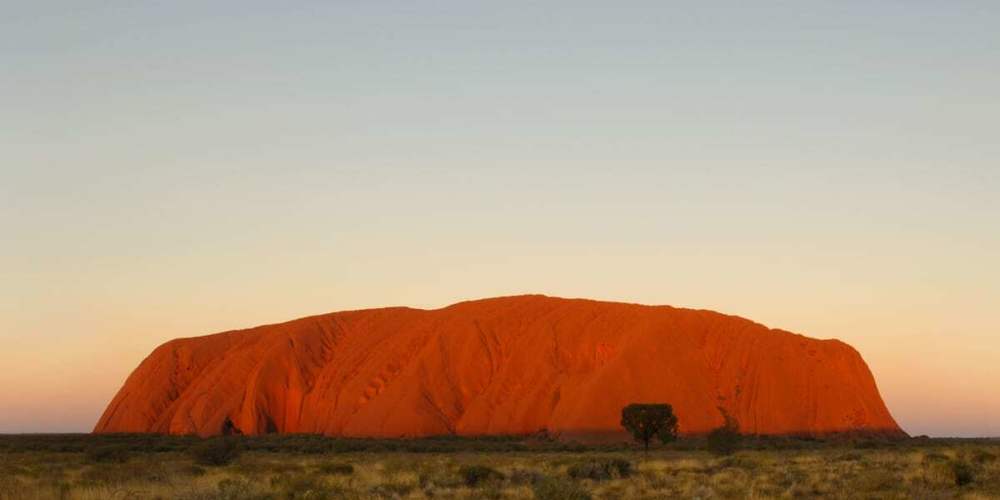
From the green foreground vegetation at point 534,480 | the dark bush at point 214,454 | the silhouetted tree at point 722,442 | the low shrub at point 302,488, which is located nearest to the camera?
the low shrub at point 302,488

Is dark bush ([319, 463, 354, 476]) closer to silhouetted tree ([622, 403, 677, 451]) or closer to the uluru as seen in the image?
silhouetted tree ([622, 403, 677, 451])

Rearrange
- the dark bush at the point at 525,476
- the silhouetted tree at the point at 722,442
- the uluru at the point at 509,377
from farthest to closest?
the uluru at the point at 509,377 → the silhouetted tree at the point at 722,442 → the dark bush at the point at 525,476

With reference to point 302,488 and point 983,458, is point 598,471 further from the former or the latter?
point 983,458

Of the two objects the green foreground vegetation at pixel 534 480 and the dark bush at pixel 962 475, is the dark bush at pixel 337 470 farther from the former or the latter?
the dark bush at pixel 962 475

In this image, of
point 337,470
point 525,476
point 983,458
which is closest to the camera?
point 525,476

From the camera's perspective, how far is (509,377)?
91625mm

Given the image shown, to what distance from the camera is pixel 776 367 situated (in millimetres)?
89625

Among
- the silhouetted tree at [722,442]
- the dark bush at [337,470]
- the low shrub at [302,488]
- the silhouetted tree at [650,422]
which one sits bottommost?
the low shrub at [302,488]

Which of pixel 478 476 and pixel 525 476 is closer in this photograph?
pixel 478 476

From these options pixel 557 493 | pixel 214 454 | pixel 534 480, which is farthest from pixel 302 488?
pixel 214 454

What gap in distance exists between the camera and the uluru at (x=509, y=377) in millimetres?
85375

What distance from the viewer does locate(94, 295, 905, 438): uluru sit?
85.4 m

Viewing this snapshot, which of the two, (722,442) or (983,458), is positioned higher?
(722,442)

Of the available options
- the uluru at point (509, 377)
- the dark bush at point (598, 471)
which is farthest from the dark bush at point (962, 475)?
the uluru at point (509, 377)
